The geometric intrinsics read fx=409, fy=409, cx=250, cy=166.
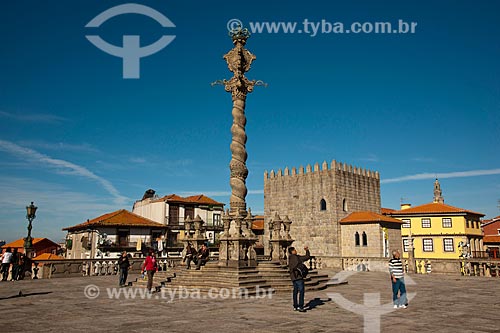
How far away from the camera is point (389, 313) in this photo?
1077 centimetres

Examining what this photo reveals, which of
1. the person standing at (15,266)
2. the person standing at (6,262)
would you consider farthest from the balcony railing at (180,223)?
the person standing at (6,262)

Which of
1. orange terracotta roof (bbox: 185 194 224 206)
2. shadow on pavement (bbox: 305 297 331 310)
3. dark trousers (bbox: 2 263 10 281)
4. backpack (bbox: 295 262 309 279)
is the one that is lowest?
shadow on pavement (bbox: 305 297 331 310)

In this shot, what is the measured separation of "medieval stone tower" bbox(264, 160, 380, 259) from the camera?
44125mm

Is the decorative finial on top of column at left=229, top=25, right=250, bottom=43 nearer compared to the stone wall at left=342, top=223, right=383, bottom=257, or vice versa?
the decorative finial on top of column at left=229, top=25, right=250, bottom=43

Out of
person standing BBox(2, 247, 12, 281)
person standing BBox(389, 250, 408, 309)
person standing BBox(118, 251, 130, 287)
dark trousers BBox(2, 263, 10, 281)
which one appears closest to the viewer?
Result: person standing BBox(389, 250, 408, 309)

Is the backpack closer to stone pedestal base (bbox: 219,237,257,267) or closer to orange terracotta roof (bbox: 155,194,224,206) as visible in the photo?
stone pedestal base (bbox: 219,237,257,267)

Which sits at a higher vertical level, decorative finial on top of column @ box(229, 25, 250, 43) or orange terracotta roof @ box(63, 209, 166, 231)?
decorative finial on top of column @ box(229, 25, 250, 43)

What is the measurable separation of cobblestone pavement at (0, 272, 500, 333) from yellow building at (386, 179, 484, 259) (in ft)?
129

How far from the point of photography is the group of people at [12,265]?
2107 cm

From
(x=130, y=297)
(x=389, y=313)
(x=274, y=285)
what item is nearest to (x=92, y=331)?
(x=130, y=297)

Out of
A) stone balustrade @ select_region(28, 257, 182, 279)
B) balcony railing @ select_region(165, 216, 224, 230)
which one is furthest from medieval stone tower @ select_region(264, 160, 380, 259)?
stone balustrade @ select_region(28, 257, 182, 279)

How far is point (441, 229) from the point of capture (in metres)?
52.6

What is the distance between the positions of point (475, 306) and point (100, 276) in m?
20.2

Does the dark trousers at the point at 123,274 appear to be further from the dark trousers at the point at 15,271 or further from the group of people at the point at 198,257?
the dark trousers at the point at 15,271
